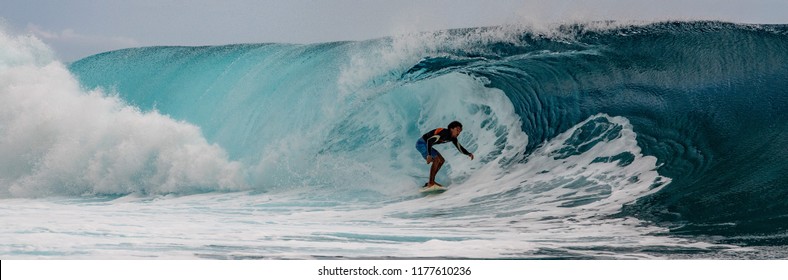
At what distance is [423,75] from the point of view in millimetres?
9461

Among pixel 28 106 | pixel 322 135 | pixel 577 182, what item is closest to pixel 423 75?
pixel 322 135

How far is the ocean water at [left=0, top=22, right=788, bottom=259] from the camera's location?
550 centimetres

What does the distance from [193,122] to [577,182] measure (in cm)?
616

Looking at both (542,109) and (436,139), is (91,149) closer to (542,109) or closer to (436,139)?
(436,139)

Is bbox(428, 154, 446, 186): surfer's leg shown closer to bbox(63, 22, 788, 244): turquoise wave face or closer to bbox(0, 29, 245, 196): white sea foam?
bbox(63, 22, 788, 244): turquoise wave face

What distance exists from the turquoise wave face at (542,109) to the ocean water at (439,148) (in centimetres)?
3

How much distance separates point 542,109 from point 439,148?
49.1 inches

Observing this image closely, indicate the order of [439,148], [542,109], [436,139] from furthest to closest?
[542,109], [439,148], [436,139]

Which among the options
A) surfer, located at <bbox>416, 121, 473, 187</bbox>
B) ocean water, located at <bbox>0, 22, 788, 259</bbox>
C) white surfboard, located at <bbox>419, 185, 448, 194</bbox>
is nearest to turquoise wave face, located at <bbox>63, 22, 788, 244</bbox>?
ocean water, located at <bbox>0, 22, 788, 259</bbox>

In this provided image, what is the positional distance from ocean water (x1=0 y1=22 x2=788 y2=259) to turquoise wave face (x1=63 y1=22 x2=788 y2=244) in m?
0.03

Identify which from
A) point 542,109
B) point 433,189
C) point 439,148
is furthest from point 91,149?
point 542,109

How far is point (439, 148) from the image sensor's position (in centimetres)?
851

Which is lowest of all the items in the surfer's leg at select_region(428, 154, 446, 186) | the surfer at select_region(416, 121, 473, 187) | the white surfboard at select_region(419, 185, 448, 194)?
the white surfboard at select_region(419, 185, 448, 194)

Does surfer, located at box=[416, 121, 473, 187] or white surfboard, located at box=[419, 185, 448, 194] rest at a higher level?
surfer, located at box=[416, 121, 473, 187]
